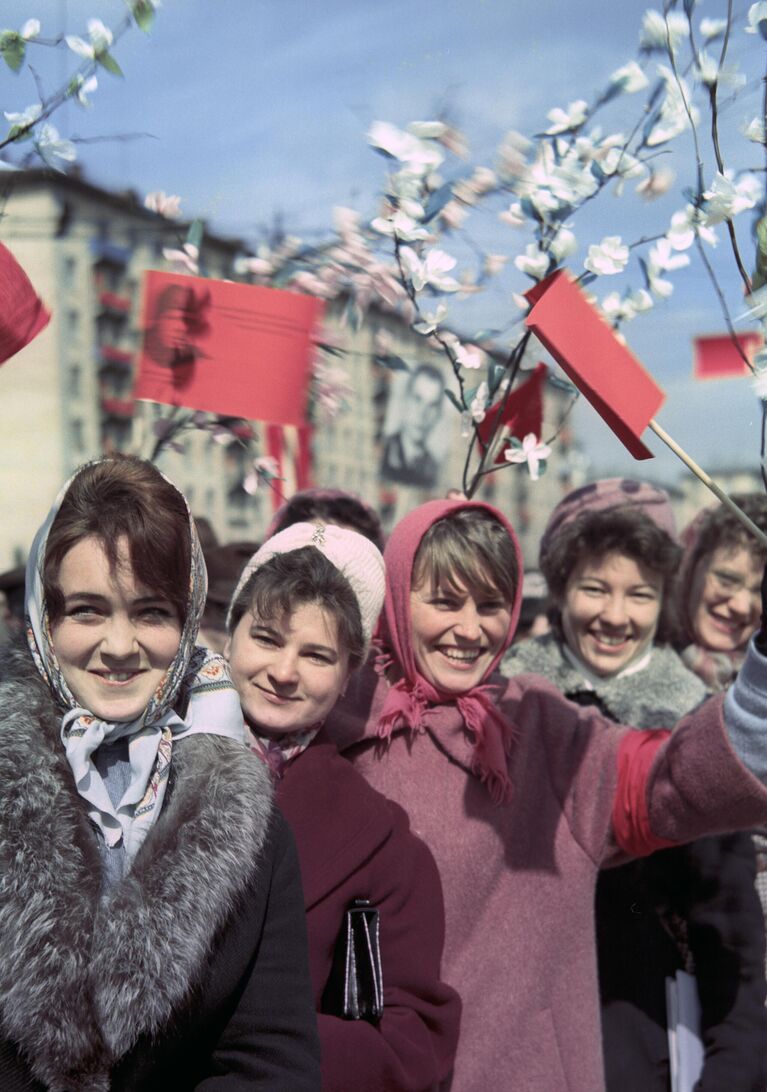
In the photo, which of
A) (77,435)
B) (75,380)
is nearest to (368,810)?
(77,435)

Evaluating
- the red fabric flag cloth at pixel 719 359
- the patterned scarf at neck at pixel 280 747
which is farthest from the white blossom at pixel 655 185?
the red fabric flag cloth at pixel 719 359

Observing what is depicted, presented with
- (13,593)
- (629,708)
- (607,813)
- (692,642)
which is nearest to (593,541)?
(629,708)

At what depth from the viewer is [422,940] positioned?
6.56 ft

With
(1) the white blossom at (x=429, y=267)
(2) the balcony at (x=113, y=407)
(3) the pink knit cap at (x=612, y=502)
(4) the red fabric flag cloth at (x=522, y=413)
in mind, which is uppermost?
(2) the balcony at (x=113, y=407)

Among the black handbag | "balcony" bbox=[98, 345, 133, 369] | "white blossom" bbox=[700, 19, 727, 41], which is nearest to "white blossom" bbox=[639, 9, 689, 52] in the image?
"white blossom" bbox=[700, 19, 727, 41]

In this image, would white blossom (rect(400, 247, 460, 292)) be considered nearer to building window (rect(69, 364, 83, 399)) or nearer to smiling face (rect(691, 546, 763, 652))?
smiling face (rect(691, 546, 763, 652))

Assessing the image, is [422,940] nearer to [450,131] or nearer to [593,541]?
[593,541]

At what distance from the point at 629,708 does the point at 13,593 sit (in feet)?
7.01

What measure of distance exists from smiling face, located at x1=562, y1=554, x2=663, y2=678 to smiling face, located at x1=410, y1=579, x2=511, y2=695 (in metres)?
0.61

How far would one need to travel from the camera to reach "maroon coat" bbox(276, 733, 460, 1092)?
1.85 meters

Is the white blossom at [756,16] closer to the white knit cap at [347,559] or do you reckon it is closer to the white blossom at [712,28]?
the white blossom at [712,28]

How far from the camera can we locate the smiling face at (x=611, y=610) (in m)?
2.94

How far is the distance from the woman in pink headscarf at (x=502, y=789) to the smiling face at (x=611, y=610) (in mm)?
526

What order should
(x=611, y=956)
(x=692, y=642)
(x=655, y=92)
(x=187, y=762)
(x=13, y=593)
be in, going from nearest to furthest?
(x=187, y=762) → (x=655, y=92) → (x=611, y=956) → (x=692, y=642) → (x=13, y=593)
